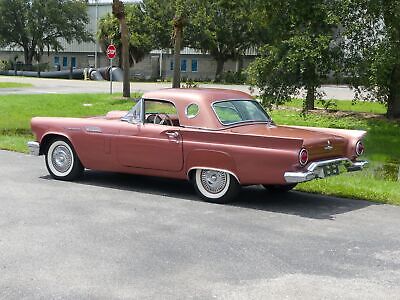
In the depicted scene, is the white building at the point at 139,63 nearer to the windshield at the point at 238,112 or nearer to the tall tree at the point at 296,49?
the tall tree at the point at 296,49

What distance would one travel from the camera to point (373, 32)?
1595 centimetres

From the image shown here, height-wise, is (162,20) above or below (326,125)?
above

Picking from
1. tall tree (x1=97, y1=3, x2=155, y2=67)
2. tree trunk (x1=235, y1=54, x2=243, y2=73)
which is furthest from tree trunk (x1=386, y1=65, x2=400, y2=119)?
tree trunk (x1=235, y1=54, x2=243, y2=73)

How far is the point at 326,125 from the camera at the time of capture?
1847 cm

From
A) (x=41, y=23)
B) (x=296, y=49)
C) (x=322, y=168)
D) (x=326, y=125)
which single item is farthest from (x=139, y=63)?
(x=322, y=168)

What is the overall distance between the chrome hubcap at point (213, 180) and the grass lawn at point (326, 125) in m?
1.60

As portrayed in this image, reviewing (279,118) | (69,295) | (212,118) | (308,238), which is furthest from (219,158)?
(279,118)

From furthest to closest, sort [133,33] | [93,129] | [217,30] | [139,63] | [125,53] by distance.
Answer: [139,63], [133,33], [217,30], [125,53], [93,129]

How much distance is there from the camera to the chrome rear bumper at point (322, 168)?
709cm

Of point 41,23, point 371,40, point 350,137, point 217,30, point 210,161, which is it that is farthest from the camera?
point 41,23

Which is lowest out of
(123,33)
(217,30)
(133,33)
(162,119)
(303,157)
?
(303,157)

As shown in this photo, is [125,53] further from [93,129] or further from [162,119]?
[162,119]

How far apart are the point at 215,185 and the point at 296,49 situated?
8.17 m

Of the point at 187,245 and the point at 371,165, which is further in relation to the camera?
the point at 371,165
